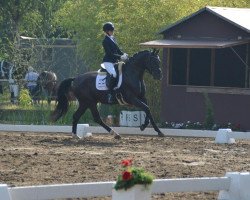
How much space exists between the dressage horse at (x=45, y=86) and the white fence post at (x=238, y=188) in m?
20.4

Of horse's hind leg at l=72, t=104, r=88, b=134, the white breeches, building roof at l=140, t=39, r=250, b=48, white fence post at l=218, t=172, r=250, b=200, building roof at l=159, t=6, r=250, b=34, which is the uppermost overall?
building roof at l=159, t=6, r=250, b=34

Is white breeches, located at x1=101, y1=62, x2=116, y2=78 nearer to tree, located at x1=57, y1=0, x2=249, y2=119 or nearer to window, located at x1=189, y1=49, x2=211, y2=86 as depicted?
window, located at x1=189, y1=49, x2=211, y2=86

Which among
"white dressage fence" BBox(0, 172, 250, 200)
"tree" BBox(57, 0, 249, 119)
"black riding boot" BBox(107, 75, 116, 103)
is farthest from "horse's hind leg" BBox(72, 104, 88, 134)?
"white dressage fence" BBox(0, 172, 250, 200)

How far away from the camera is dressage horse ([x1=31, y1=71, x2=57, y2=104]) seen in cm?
3342

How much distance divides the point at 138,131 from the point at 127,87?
6.16 ft

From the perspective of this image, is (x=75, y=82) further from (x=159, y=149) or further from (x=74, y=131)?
(x=159, y=149)

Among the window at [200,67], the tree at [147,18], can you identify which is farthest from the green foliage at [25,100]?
the window at [200,67]

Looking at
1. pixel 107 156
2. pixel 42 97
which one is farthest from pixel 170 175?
pixel 42 97

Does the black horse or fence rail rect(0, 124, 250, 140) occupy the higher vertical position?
the black horse

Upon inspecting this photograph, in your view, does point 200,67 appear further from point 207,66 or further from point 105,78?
point 105,78

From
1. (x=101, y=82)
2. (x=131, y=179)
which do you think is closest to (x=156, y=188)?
(x=131, y=179)

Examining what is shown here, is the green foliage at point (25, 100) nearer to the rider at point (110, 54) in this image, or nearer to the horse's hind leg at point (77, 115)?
the horse's hind leg at point (77, 115)

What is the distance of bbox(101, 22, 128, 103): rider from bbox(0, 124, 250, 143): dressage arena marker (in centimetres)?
115

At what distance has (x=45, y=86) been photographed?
1345 inches
